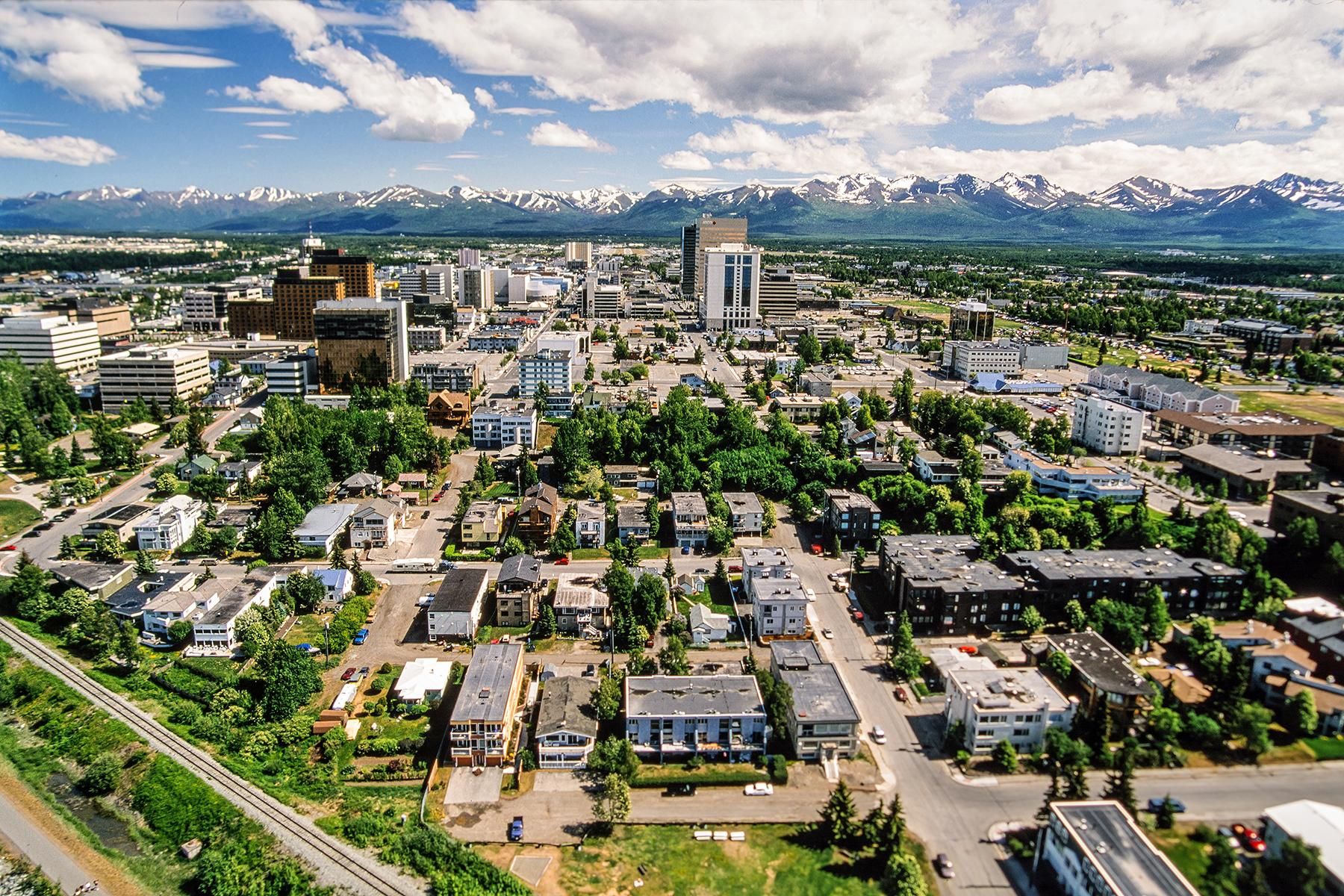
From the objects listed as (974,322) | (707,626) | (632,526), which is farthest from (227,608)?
(974,322)

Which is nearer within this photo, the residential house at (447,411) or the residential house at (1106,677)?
the residential house at (1106,677)

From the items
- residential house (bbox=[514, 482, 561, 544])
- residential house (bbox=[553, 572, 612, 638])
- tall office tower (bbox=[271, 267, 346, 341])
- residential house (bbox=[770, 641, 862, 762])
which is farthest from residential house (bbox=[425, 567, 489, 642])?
tall office tower (bbox=[271, 267, 346, 341])

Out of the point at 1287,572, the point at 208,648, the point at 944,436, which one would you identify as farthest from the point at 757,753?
the point at 944,436

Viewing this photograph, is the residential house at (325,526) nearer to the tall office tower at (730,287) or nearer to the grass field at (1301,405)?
the grass field at (1301,405)

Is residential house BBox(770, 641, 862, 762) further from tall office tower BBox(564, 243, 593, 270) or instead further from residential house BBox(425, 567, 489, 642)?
tall office tower BBox(564, 243, 593, 270)

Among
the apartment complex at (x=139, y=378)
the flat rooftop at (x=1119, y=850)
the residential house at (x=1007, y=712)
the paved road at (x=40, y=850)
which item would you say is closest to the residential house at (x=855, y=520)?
the residential house at (x=1007, y=712)
